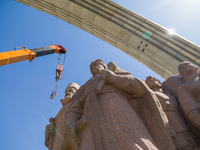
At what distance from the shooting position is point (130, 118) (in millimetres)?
2814

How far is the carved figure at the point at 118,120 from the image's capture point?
100 inches

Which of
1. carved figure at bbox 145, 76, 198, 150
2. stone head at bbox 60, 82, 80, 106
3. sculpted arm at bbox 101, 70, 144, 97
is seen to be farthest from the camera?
stone head at bbox 60, 82, 80, 106

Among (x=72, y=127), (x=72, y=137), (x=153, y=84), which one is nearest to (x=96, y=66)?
(x=153, y=84)

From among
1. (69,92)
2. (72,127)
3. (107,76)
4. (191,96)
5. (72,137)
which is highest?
(69,92)

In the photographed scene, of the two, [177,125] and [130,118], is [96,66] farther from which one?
[177,125]

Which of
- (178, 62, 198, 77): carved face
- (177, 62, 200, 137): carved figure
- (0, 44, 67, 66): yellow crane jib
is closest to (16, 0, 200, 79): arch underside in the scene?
(0, 44, 67, 66): yellow crane jib

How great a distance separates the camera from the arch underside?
36.0 ft

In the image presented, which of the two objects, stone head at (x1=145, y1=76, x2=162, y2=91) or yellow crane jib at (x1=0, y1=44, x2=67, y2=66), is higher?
yellow crane jib at (x1=0, y1=44, x2=67, y2=66)

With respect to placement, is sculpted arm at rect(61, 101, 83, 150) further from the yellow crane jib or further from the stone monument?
the yellow crane jib

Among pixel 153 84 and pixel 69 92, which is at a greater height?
pixel 69 92

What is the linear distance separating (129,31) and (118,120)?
11.6 meters

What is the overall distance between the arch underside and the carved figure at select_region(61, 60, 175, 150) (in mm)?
8009

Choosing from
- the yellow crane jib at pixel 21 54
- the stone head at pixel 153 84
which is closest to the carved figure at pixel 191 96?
the stone head at pixel 153 84

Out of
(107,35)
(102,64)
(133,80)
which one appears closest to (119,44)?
(107,35)
